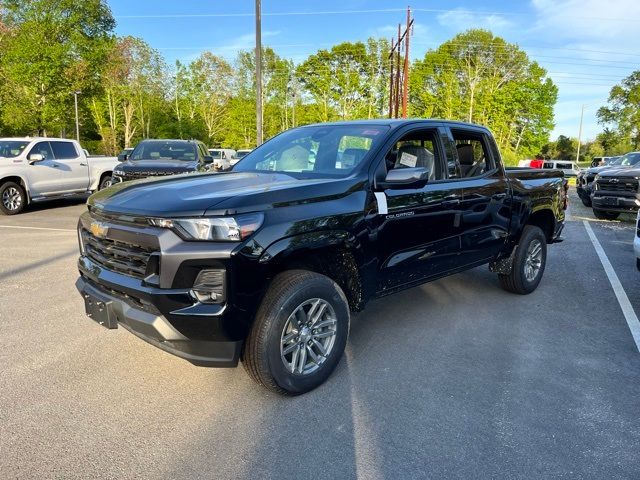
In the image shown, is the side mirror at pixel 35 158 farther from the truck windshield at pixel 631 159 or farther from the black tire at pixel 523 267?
the truck windshield at pixel 631 159

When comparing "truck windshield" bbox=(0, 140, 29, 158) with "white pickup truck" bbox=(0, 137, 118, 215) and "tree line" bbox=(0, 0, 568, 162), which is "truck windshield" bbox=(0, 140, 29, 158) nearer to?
"white pickup truck" bbox=(0, 137, 118, 215)

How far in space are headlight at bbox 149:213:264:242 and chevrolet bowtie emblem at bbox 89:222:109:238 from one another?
61 cm

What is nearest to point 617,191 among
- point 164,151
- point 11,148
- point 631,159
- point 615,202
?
point 615,202

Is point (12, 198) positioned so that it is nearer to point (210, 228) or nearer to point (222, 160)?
point (222, 160)

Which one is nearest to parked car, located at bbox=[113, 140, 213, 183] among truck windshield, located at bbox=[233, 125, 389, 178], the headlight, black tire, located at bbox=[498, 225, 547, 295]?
truck windshield, located at bbox=[233, 125, 389, 178]

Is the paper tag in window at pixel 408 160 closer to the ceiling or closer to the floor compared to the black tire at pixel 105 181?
closer to the ceiling

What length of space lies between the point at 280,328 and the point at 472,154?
10.1ft

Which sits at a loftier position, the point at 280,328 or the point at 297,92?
the point at 297,92

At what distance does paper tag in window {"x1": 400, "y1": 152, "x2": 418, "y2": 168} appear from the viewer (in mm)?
4082

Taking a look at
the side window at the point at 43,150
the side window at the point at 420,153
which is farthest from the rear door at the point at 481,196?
the side window at the point at 43,150

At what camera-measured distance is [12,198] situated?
36.9ft

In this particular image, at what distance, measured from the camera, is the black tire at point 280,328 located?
2.89m

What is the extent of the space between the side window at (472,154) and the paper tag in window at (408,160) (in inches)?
26.3

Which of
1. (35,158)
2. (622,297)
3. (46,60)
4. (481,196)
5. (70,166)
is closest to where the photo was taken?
(481,196)
